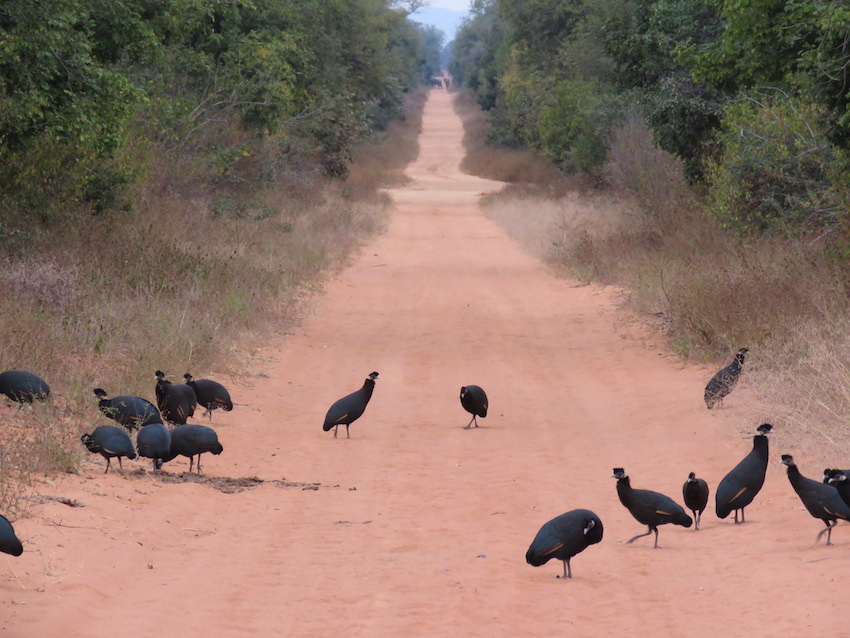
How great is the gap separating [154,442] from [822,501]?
4662 millimetres

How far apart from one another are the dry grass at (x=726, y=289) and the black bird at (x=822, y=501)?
1.68 m

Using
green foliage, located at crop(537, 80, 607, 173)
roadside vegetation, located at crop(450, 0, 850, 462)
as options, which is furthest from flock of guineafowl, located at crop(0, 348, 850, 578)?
green foliage, located at crop(537, 80, 607, 173)

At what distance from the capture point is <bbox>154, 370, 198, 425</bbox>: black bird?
916 cm

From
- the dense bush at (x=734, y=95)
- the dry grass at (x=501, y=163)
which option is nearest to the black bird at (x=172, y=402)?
the dense bush at (x=734, y=95)

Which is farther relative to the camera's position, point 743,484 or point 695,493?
point 743,484

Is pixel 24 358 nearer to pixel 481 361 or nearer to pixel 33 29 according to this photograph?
pixel 33 29

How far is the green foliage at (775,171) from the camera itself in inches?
604

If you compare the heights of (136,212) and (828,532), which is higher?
(136,212)

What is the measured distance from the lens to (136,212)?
17.6 m

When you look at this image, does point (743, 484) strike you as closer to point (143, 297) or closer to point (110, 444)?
point (110, 444)

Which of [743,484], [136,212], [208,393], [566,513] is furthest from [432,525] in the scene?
[136,212]

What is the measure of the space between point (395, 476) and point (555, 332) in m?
7.70

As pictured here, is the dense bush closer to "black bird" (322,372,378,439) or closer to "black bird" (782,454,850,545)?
"black bird" (322,372,378,439)

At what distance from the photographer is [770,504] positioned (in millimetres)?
7730
